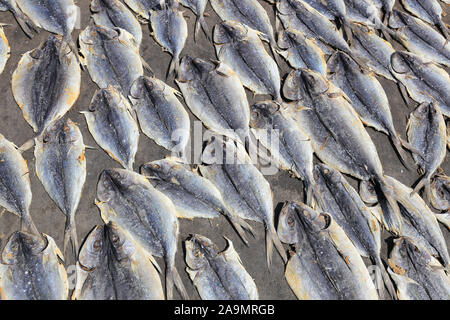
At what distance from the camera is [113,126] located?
2.99m

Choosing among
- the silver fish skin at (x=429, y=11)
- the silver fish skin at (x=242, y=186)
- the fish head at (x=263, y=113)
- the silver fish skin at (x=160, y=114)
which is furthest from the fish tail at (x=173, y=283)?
the silver fish skin at (x=429, y=11)

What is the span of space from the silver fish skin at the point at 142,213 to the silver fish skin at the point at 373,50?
2362 mm

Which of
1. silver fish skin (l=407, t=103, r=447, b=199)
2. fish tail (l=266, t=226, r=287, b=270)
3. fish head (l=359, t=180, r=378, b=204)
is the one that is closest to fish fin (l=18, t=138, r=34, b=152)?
fish tail (l=266, t=226, r=287, b=270)

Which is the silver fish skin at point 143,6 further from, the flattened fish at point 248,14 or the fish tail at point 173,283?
the fish tail at point 173,283

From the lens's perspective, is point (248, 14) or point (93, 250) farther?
point (248, 14)

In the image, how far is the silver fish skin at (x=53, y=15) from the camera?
337 cm

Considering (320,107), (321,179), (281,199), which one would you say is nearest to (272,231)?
(281,199)

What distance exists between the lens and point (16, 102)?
10.4 feet

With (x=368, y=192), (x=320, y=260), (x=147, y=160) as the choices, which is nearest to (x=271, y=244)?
(x=320, y=260)

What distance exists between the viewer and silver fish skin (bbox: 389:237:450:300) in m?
2.62

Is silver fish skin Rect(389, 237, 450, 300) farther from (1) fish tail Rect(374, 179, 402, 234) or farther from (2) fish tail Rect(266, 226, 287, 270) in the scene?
(2) fish tail Rect(266, 226, 287, 270)

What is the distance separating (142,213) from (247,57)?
1.71 meters

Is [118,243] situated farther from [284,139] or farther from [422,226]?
[422,226]

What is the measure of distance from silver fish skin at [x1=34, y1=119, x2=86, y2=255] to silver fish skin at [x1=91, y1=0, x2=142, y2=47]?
1.11 metres
